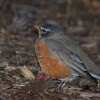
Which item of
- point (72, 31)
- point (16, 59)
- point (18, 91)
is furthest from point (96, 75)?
point (72, 31)

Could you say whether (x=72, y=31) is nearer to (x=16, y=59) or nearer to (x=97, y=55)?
(x=97, y=55)

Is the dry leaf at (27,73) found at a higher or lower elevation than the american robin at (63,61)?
lower

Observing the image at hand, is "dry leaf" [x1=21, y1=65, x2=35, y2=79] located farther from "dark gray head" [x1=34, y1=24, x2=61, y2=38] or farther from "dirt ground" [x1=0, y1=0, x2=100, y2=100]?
"dark gray head" [x1=34, y1=24, x2=61, y2=38]

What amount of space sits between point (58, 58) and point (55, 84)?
756 millimetres

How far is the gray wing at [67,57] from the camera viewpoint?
6484 mm

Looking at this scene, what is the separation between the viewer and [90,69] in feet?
22.3

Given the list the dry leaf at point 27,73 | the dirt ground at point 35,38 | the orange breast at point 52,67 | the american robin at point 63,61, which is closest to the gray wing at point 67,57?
the american robin at point 63,61

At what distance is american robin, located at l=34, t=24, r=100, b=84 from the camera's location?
652cm

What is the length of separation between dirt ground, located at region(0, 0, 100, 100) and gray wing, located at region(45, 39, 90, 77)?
1.67 ft

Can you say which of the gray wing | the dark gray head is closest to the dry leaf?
the gray wing

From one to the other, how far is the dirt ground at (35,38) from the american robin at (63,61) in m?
0.32

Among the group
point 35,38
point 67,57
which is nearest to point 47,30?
point 67,57

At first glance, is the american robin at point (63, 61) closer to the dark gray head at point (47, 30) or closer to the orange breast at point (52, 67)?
the orange breast at point (52, 67)

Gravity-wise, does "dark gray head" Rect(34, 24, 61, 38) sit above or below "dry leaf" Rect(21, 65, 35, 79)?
above
